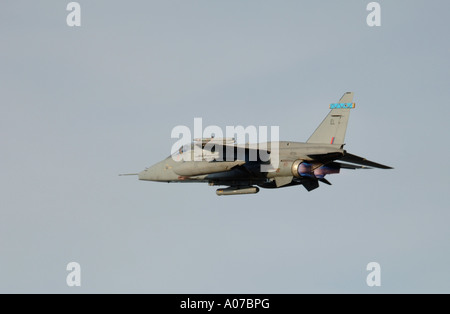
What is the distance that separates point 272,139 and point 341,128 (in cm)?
355

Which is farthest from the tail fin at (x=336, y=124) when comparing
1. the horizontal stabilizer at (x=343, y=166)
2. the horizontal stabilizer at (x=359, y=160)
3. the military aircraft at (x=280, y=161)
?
the horizontal stabilizer at (x=359, y=160)

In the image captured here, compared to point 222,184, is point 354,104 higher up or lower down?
higher up

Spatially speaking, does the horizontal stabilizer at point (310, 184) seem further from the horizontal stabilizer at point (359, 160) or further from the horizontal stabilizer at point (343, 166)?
the horizontal stabilizer at point (359, 160)

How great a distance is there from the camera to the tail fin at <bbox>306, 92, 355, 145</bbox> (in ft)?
149

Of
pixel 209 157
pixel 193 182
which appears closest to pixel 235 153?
pixel 209 157

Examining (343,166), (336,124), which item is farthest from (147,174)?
(336,124)

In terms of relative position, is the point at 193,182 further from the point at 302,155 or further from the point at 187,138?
the point at 302,155

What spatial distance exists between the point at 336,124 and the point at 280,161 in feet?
11.2

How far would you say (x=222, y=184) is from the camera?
4794 centimetres

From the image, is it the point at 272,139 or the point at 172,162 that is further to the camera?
the point at 172,162

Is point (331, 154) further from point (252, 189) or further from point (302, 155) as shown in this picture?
point (252, 189)

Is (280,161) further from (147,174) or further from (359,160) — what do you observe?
(147,174)

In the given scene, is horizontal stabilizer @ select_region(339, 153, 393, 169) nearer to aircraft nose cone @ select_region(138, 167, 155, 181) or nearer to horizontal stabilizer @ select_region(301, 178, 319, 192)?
horizontal stabilizer @ select_region(301, 178, 319, 192)

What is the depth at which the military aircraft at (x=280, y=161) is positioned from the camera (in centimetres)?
4478
